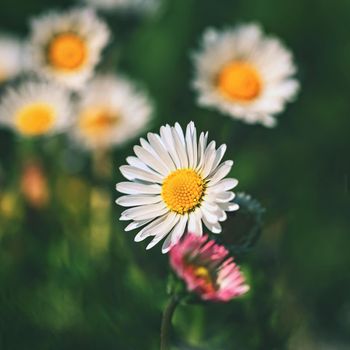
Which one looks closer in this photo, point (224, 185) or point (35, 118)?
point (224, 185)

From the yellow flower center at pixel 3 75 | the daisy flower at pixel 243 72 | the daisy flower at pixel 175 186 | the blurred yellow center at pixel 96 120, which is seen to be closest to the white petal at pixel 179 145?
the daisy flower at pixel 175 186

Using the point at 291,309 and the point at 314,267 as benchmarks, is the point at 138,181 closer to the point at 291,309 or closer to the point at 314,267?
the point at 291,309

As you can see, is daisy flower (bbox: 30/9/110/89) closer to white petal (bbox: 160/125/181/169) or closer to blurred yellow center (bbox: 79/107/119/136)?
blurred yellow center (bbox: 79/107/119/136)

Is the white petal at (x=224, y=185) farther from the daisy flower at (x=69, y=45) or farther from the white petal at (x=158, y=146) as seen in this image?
the daisy flower at (x=69, y=45)

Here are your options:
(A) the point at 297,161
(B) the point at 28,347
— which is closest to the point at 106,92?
(A) the point at 297,161

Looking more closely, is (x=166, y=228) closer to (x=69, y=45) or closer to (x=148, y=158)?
(x=148, y=158)

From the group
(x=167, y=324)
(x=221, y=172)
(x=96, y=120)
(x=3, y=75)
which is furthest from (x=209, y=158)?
(x=3, y=75)

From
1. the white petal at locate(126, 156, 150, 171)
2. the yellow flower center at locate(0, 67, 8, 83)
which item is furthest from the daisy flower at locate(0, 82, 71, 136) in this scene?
the white petal at locate(126, 156, 150, 171)
